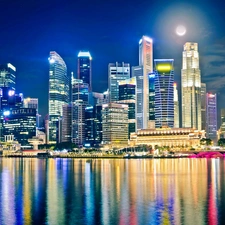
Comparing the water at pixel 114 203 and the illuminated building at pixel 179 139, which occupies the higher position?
the illuminated building at pixel 179 139

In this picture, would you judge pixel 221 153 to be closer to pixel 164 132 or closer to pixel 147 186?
pixel 164 132

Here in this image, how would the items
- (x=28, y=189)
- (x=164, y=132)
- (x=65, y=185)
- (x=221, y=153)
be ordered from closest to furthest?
(x=28, y=189) → (x=65, y=185) → (x=221, y=153) → (x=164, y=132)

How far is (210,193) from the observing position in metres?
38.9

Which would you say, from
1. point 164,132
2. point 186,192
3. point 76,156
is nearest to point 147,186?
point 186,192

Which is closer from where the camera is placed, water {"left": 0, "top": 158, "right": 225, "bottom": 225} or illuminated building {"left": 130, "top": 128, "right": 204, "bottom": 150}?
water {"left": 0, "top": 158, "right": 225, "bottom": 225}

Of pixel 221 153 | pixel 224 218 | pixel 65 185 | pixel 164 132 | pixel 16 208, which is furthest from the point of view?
pixel 164 132

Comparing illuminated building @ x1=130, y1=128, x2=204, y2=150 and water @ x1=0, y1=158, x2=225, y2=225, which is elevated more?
illuminated building @ x1=130, y1=128, x2=204, y2=150

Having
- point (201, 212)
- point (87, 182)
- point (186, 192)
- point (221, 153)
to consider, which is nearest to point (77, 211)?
point (201, 212)

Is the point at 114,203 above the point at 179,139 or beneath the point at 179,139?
beneath

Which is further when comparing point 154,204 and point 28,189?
point 28,189

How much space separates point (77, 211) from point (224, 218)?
924 centimetres

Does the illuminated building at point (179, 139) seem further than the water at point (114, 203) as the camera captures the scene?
Yes

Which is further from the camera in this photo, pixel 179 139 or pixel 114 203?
pixel 179 139

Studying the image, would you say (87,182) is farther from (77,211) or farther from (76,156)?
(76,156)
